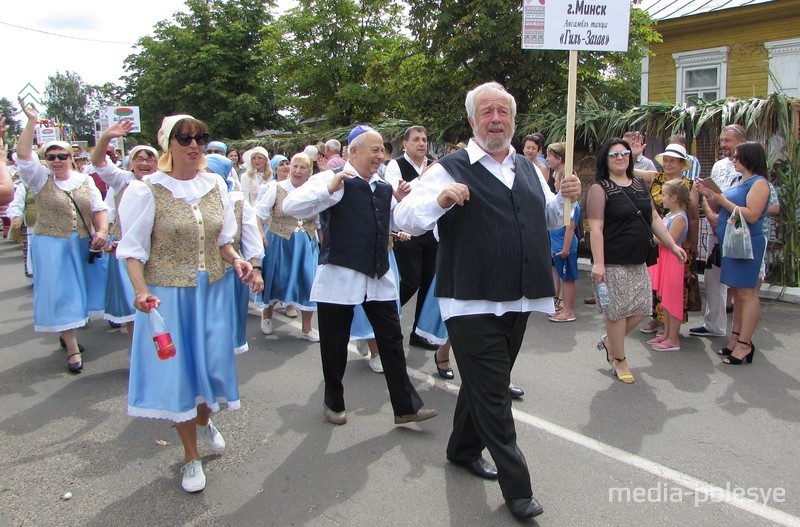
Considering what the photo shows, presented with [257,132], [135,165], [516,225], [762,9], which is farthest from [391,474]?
[257,132]

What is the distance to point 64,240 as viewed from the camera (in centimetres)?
546

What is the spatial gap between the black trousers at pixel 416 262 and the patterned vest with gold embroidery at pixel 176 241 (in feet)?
7.53

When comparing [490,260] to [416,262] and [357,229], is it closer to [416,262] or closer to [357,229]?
[357,229]

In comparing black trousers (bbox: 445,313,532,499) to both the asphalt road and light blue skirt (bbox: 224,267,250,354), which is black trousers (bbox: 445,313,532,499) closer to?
the asphalt road

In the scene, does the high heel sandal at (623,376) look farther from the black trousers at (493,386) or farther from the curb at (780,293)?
the curb at (780,293)

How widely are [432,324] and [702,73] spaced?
15.5 metres

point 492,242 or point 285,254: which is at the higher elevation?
point 492,242

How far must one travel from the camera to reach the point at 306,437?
151 inches

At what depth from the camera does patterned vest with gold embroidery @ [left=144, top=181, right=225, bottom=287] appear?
3.20 meters

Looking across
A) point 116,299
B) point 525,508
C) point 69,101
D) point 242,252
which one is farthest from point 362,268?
point 69,101

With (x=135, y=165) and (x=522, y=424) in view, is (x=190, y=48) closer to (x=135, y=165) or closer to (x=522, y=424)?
(x=135, y=165)

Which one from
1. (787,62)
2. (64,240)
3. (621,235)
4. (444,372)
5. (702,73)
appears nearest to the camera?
(621,235)

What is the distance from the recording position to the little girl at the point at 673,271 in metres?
5.43

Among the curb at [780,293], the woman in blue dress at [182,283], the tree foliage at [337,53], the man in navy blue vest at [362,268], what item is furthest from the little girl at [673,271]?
the tree foliage at [337,53]
